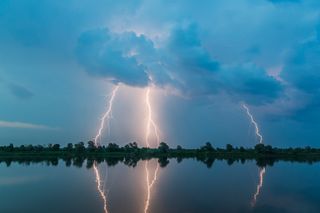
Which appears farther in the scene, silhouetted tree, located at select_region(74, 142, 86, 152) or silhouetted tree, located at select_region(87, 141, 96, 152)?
silhouetted tree, located at select_region(87, 141, 96, 152)

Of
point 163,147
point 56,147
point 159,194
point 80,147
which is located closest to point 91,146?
point 80,147

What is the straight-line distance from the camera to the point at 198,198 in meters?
29.8

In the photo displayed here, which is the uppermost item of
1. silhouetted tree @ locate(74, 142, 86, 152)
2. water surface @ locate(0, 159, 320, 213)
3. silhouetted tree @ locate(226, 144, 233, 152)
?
silhouetted tree @ locate(226, 144, 233, 152)

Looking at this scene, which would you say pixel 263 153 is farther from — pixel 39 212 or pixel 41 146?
pixel 39 212

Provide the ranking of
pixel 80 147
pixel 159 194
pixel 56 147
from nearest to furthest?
pixel 159 194 → pixel 80 147 → pixel 56 147

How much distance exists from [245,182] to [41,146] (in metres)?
82.6

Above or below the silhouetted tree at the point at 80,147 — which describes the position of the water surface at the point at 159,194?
below

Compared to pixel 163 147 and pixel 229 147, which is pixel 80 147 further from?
pixel 229 147

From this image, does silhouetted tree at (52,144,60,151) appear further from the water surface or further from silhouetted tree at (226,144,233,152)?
the water surface

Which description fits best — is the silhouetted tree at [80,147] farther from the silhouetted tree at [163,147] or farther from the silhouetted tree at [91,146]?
the silhouetted tree at [163,147]

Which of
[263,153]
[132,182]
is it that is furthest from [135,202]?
[263,153]

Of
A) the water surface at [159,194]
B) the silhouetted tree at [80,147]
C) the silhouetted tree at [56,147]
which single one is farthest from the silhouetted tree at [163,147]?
the water surface at [159,194]

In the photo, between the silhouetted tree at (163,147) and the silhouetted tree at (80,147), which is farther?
the silhouetted tree at (163,147)

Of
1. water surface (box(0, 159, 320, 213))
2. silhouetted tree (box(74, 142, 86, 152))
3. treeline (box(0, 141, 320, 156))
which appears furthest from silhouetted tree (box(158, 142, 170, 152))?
water surface (box(0, 159, 320, 213))
